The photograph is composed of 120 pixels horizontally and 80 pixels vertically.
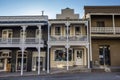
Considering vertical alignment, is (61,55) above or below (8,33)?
below

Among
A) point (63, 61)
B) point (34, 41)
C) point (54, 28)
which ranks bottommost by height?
point (63, 61)

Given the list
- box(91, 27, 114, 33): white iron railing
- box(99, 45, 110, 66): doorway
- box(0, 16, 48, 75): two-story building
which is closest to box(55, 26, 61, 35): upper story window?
box(0, 16, 48, 75): two-story building

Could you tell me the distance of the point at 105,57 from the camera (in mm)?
29734

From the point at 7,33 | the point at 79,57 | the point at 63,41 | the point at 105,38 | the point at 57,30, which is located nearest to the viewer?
the point at 63,41

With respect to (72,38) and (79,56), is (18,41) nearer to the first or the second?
(72,38)

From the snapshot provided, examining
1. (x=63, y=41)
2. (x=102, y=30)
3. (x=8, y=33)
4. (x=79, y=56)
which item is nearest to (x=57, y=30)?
(x=63, y=41)

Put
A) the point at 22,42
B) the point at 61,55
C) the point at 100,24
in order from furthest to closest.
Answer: the point at 100,24, the point at 61,55, the point at 22,42

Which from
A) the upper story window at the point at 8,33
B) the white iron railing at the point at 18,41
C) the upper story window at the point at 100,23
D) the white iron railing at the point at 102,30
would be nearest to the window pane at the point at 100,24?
the upper story window at the point at 100,23

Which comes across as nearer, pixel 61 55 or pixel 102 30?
pixel 102 30

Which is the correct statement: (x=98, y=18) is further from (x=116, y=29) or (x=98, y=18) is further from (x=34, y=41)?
(x=34, y=41)

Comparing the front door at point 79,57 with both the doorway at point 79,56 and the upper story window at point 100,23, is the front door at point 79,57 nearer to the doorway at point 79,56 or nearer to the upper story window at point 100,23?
the doorway at point 79,56

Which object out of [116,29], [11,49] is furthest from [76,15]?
[11,49]

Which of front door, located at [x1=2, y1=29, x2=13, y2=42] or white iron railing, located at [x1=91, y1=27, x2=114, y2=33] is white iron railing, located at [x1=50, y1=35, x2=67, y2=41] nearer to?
white iron railing, located at [x1=91, y1=27, x2=114, y2=33]

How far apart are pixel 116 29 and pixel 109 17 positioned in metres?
2.28
